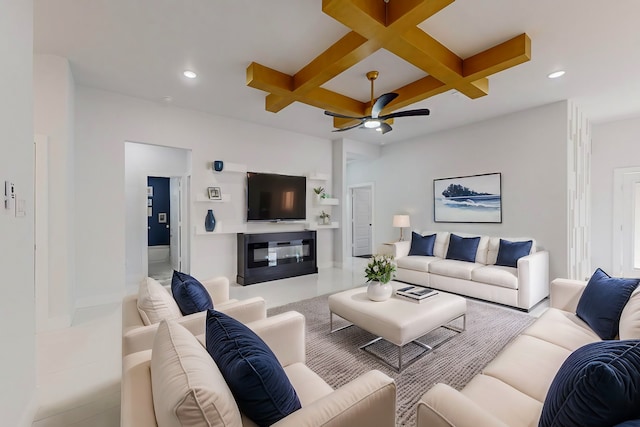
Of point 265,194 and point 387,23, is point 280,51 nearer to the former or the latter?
point 387,23

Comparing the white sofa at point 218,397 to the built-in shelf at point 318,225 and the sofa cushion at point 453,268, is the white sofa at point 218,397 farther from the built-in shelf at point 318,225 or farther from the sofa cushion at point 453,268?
the built-in shelf at point 318,225

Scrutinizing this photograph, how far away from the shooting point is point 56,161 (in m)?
3.03

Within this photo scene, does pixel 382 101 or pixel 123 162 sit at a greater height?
pixel 382 101

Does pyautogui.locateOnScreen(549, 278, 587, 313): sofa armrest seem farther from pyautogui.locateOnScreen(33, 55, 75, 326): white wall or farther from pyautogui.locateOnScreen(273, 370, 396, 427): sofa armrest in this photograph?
pyautogui.locateOnScreen(33, 55, 75, 326): white wall

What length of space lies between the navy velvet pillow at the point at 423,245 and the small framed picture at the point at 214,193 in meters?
3.53

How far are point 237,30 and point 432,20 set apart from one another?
67.9 inches

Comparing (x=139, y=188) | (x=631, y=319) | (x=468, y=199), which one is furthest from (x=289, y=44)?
(x=139, y=188)

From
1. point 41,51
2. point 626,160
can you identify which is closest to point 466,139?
point 626,160

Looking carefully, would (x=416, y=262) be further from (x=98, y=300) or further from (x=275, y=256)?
(x=98, y=300)

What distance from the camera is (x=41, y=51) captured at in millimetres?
2889

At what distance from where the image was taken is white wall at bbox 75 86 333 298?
148 inches

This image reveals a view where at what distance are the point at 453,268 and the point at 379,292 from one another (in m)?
2.05

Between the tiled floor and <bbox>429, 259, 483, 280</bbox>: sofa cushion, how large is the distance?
0.86 metres

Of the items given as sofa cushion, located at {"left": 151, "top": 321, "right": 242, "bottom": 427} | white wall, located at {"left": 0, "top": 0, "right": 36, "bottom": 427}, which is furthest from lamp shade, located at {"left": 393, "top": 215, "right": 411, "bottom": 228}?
white wall, located at {"left": 0, "top": 0, "right": 36, "bottom": 427}
